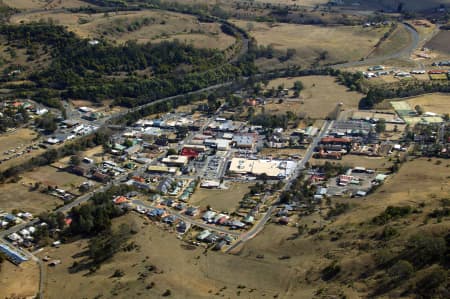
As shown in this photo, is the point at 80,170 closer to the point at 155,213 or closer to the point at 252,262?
the point at 155,213

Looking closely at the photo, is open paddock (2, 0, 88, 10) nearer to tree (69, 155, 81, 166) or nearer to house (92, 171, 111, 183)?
tree (69, 155, 81, 166)

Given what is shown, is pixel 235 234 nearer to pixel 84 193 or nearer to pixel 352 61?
pixel 84 193

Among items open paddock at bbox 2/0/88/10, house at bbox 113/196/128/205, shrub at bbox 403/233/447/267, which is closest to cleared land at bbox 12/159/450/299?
shrub at bbox 403/233/447/267


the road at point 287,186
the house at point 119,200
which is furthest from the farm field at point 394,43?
the house at point 119,200

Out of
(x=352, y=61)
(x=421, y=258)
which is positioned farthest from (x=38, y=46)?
(x=421, y=258)

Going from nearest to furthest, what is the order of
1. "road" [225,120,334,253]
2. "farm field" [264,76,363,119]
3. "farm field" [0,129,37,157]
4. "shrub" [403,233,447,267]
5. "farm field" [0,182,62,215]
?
"shrub" [403,233,447,267] < "road" [225,120,334,253] < "farm field" [0,182,62,215] < "farm field" [0,129,37,157] < "farm field" [264,76,363,119]

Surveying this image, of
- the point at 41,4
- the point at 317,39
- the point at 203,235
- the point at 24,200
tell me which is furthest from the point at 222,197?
the point at 41,4

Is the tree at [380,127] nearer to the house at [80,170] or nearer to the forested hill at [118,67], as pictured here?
the forested hill at [118,67]
